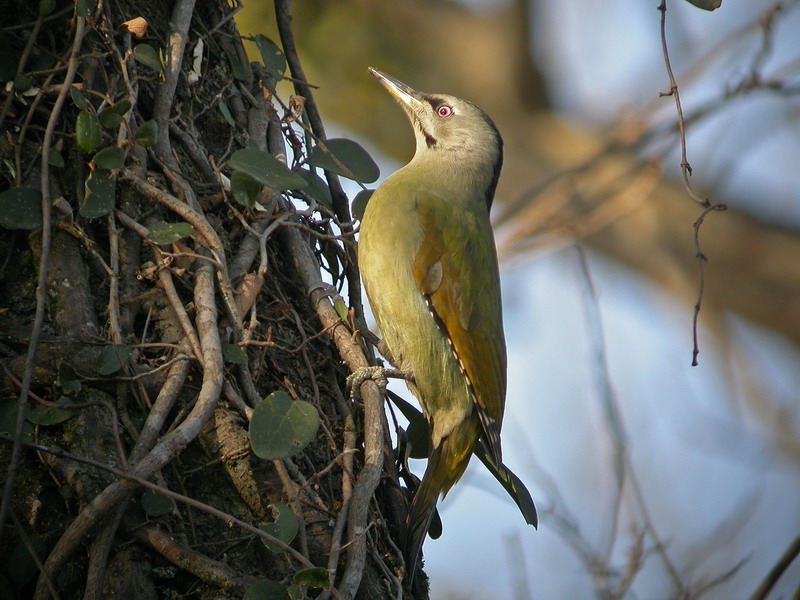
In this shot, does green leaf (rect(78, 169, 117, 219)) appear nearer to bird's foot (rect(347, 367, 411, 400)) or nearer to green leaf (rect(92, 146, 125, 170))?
green leaf (rect(92, 146, 125, 170))

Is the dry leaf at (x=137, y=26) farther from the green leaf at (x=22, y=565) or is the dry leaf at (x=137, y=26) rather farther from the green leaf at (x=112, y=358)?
the green leaf at (x=22, y=565)

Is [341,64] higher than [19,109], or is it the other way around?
[341,64]

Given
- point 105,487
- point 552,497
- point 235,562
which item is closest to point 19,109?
point 105,487

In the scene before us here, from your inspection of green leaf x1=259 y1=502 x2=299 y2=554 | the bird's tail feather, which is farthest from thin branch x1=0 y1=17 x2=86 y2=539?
the bird's tail feather

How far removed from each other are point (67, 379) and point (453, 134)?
2565 millimetres

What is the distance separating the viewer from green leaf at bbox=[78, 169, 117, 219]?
7.77 ft

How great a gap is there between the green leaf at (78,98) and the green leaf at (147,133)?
15 centimetres

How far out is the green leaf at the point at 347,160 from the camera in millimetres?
3154

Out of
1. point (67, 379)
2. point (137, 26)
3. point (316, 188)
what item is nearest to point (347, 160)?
point (316, 188)

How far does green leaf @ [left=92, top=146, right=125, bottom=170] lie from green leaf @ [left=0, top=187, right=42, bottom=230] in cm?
18

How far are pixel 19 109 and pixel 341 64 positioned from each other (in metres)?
6.02

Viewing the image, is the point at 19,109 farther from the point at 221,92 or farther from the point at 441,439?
the point at 441,439

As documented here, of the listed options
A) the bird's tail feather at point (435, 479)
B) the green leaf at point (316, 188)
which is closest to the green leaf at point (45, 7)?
the green leaf at point (316, 188)

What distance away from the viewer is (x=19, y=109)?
248 cm
